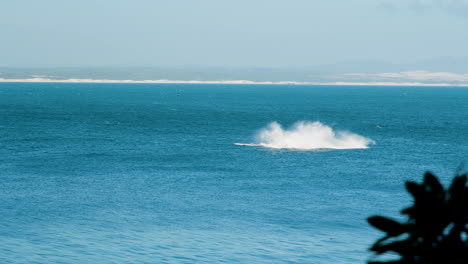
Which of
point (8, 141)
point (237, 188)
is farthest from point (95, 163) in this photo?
point (8, 141)

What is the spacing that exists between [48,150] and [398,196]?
42.6m

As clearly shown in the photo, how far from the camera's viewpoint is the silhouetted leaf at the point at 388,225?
328 inches

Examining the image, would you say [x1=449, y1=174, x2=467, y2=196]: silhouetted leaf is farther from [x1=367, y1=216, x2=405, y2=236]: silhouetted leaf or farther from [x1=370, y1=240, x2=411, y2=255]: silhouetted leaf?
[x1=370, y1=240, x2=411, y2=255]: silhouetted leaf

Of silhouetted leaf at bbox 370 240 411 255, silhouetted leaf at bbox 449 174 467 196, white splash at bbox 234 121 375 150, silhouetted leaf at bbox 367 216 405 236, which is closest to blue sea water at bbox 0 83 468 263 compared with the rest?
white splash at bbox 234 121 375 150

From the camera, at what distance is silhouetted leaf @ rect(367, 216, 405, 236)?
833 centimetres

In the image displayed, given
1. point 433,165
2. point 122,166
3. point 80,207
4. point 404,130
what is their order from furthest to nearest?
1. point 404,130
2. point 433,165
3. point 122,166
4. point 80,207

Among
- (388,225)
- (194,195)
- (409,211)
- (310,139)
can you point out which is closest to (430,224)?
(409,211)

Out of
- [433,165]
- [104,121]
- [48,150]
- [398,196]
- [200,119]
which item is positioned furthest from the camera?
[200,119]

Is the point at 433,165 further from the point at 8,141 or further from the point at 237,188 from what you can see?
the point at 8,141

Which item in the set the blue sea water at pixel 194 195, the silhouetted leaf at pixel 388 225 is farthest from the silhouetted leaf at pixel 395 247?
the blue sea water at pixel 194 195

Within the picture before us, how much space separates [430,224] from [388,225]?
50cm

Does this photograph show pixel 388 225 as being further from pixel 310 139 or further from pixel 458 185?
pixel 310 139

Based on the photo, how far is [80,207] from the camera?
43.8m

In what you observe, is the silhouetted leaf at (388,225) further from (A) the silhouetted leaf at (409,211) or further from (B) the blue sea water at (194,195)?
(B) the blue sea water at (194,195)
